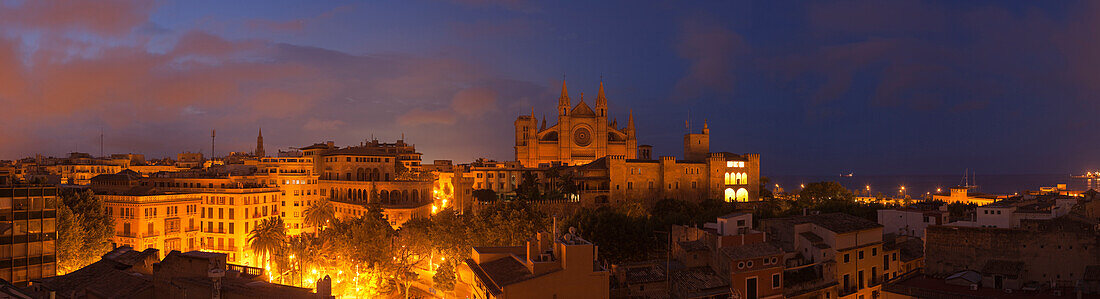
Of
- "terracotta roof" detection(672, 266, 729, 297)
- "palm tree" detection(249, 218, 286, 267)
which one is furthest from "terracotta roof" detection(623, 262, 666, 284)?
"palm tree" detection(249, 218, 286, 267)

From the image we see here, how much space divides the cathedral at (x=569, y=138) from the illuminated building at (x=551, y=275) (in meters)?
49.3

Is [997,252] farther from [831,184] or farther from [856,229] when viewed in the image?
[831,184]

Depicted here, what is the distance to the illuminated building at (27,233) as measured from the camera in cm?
2842

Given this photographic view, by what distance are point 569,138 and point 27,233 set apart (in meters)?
54.7

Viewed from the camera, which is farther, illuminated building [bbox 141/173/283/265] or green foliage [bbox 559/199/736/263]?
illuminated building [bbox 141/173/283/265]

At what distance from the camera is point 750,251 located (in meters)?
→ 30.8

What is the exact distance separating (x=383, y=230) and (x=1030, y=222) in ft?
124

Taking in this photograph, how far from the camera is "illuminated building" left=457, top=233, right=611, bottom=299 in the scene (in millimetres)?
23547

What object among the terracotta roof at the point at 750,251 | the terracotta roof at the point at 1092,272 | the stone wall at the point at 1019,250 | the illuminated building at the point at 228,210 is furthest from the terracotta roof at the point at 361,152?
the terracotta roof at the point at 1092,272

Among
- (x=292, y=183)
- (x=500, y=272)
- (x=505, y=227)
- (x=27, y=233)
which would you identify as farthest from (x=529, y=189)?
(x=27, y=233)

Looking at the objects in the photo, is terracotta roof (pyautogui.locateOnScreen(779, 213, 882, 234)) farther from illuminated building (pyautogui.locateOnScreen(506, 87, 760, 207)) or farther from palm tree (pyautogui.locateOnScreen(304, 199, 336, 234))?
palm tree (pyautogui.locateOnScreen(304, 199, 336, 234))

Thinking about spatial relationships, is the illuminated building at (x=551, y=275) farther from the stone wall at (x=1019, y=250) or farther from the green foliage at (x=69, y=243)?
the green foliage at (x=69, y=243)

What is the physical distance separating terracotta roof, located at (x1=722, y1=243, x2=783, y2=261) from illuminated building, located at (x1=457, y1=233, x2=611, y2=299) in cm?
794

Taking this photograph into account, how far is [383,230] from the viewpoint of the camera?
44.4m
